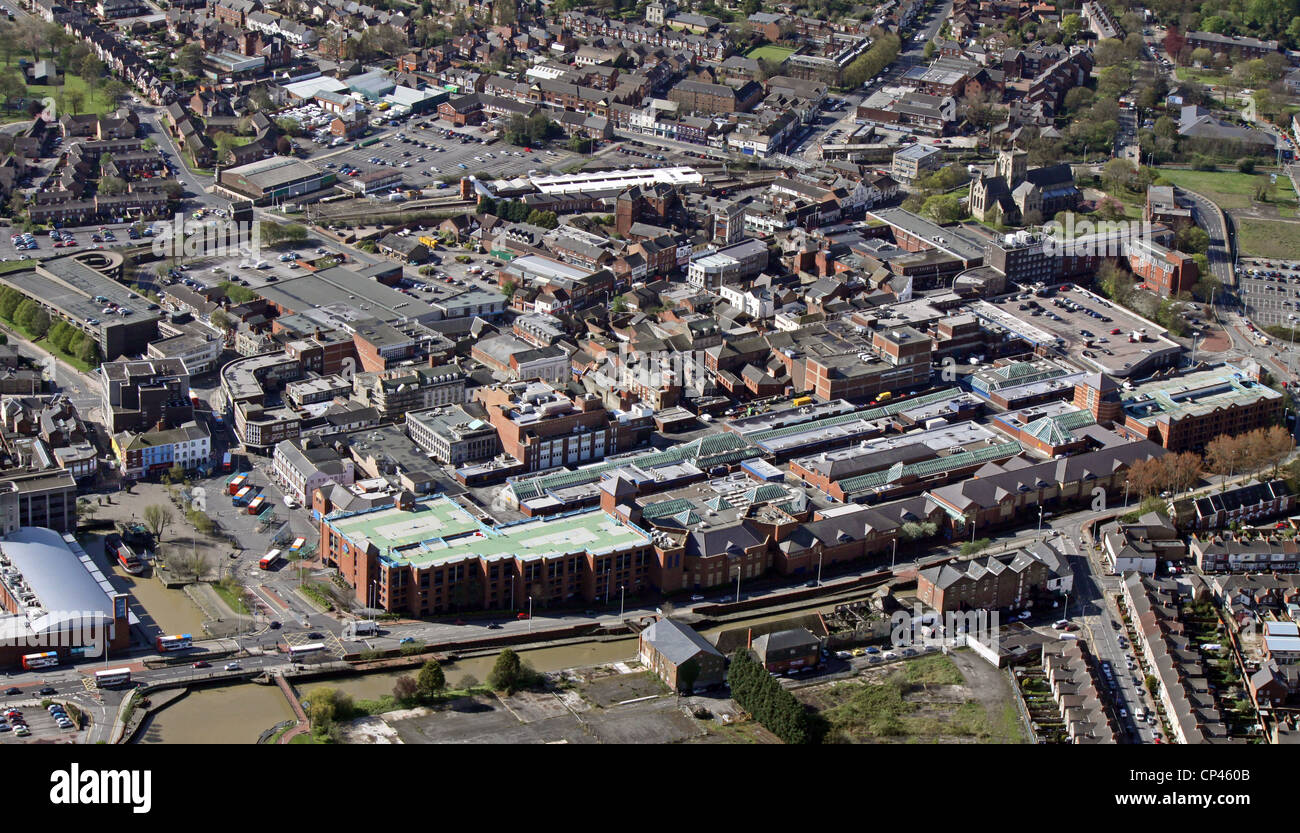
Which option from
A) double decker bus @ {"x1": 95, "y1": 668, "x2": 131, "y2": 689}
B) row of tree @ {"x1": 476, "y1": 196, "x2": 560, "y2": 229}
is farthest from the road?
row of tree @ {"x1": 476, "y1": 196, "x2": 560, "y2": 229}

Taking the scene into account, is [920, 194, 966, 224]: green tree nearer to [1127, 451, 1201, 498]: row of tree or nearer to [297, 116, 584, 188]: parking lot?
[297, 116, 584, 188]: parking lot

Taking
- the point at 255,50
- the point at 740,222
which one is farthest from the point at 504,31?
the point at 740,222

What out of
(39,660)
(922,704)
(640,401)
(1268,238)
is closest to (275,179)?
(640,401)

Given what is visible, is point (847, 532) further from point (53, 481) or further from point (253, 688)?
point (53, 481)

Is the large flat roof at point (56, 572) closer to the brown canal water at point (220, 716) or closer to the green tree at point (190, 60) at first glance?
the brown canal water at point (220, 716)

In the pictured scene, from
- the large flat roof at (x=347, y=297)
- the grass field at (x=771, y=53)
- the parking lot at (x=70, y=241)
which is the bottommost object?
the parking lot at (x=70, y=241)

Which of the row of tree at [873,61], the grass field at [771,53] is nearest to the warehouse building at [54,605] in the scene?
the row of tree at [873,61]
